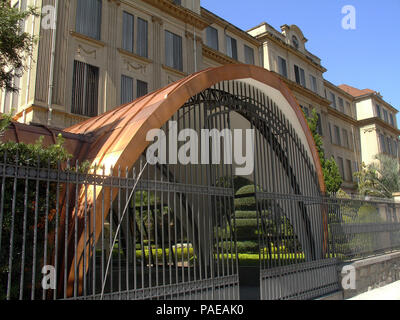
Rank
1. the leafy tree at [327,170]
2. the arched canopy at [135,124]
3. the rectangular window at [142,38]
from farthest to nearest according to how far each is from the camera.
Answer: the leafy tree at [327,170], the rectangular window at [142,38], the arched canopy at [135,124]

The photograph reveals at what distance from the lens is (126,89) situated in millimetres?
16406

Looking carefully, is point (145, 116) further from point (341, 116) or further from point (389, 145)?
point (389, 145)

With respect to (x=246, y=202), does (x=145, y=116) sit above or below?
above

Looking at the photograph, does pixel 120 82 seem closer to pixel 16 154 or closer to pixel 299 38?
pixel 16 154

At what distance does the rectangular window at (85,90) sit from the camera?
47.6 feet

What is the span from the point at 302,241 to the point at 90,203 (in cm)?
656

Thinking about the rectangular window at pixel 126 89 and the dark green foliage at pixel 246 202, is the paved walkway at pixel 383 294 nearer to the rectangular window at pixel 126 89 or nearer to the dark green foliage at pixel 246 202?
the dark green foliage at pixel 246 202

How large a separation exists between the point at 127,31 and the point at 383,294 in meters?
15.1

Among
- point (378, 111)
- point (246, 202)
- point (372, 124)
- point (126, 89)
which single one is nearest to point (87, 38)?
point (126, 89)

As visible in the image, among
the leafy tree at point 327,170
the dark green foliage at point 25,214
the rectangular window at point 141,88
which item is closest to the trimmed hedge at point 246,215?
the leafy tree at point 327,170

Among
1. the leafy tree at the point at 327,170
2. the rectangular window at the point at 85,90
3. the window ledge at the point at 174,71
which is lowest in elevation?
the leafy tree at the point at 327,170

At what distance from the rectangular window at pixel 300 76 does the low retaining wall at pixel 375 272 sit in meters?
20.5

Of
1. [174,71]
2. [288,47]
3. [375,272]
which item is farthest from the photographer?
[288,47]
